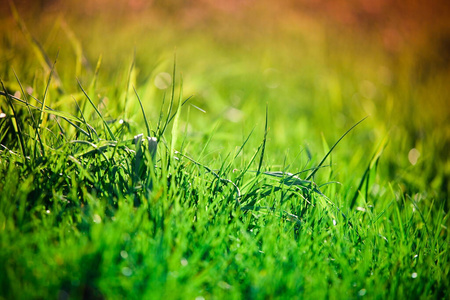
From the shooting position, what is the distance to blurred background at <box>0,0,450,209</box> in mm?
1851

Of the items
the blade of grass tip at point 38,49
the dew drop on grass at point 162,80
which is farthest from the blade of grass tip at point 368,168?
the dew drop on grass at point 162,80

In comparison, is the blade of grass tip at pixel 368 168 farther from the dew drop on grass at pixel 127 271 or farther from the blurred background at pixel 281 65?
the dew drop on grass at pixel 127 271

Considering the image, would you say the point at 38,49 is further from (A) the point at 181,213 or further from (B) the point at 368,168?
(B) the point at 368,168

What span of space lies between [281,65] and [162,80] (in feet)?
4.10

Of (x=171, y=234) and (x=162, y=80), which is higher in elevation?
(x=171, y=234)

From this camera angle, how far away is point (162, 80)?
262cm

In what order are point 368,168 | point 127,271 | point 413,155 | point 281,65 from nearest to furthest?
1. point 127,271
2. point 368,168
3. point 413,155
4. point 281,65

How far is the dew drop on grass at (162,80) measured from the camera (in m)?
2.50

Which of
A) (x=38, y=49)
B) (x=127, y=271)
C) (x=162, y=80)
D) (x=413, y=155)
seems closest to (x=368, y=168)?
(x=127, y=271)

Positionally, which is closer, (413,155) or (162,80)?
(413,155)

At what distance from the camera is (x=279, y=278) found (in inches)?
33.5

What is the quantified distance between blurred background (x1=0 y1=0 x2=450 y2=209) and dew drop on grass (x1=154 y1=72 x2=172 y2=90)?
0.05ft

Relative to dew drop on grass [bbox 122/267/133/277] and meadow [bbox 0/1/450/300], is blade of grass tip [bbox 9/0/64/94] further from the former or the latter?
dew drop on grass [bbox 122/267/133/277]

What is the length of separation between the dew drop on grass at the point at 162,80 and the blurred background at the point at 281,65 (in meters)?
0.01
